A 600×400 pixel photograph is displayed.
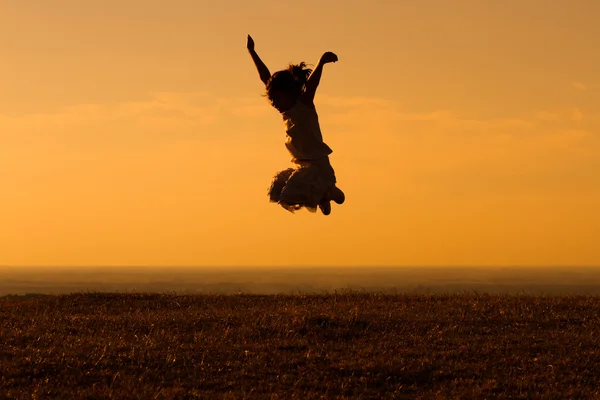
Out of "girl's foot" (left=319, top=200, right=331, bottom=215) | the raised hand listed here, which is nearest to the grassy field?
"girl's foot" (left=319, top=200, right=331, bottom=215)

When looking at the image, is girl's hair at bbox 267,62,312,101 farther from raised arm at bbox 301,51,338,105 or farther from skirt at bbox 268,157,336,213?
skirt at bbox 268,157,336,213

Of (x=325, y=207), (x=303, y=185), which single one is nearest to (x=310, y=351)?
(x=325, y=207)

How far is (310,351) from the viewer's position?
17.5 meters

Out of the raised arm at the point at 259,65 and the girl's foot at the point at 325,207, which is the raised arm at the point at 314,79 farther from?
the girl's foot at the point at 325,207

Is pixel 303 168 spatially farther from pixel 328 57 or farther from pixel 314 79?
pixel 328 57

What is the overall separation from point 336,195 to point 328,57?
8.87 ft

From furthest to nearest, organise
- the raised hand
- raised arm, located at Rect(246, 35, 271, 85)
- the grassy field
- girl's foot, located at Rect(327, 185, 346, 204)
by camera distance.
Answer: girl's foot, located at Rect(327, 185, 346, 204)
raised arm, located at Rect(246, 35, 271, 85)
the raised hand
the grassy field

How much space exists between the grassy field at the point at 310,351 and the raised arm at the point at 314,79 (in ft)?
16.2

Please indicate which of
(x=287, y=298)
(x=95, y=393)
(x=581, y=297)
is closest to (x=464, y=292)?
(x=581, y=297)

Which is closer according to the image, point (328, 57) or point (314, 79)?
point (328, 57)

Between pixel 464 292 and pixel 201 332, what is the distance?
10.2 meters

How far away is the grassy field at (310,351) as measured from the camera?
15.3 metres

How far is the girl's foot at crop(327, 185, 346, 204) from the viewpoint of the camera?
17594mm

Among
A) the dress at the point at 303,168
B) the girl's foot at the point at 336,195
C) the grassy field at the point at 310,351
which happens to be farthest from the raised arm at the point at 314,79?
the grassy field at the point at 310,351
